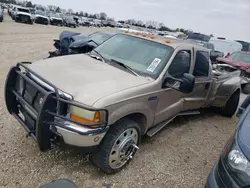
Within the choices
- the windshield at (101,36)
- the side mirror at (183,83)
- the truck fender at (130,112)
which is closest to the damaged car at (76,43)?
the windshield at (101,36)

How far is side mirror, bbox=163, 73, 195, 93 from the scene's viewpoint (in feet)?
10.9

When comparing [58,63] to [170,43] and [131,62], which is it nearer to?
[131,62]

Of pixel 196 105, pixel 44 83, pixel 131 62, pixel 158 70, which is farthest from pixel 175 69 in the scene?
pixel 44 83

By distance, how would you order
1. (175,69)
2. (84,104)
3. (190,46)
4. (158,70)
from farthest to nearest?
(190,46) < (175,69) < (158,70) < (84,104)

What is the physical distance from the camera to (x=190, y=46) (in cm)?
434

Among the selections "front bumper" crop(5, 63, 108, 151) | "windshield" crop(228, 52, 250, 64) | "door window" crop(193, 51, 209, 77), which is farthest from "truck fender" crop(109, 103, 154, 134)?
"windshield" crop(228, 52, 250, 64)

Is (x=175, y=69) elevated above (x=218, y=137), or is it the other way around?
(x=175, y=69)

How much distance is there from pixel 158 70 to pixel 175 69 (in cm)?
47

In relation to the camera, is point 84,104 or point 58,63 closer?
point 84,104

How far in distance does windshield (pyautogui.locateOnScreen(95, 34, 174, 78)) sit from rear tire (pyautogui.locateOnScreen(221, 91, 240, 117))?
301cm

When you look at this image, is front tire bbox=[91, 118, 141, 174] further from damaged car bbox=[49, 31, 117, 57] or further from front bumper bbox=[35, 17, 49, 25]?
front bumper bbox=[35, 17, 49, 25]

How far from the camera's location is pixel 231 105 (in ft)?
19.9

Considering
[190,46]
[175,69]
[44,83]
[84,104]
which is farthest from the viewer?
[190,46]

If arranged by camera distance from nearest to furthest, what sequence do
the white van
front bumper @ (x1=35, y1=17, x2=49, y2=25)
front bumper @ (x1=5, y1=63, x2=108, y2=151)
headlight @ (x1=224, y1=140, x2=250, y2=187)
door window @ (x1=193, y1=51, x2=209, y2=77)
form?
headlight @ (x1=224, y1=140, x2=250, y2=187) → front bumper @ (x1=5, y1=63, x2=108, y2=151) → door window @ (x1=193, y1=51, x2=209, y2=77) → the white van → front bumper @ (x1=35, y1=17, x2=49, y2=25)
